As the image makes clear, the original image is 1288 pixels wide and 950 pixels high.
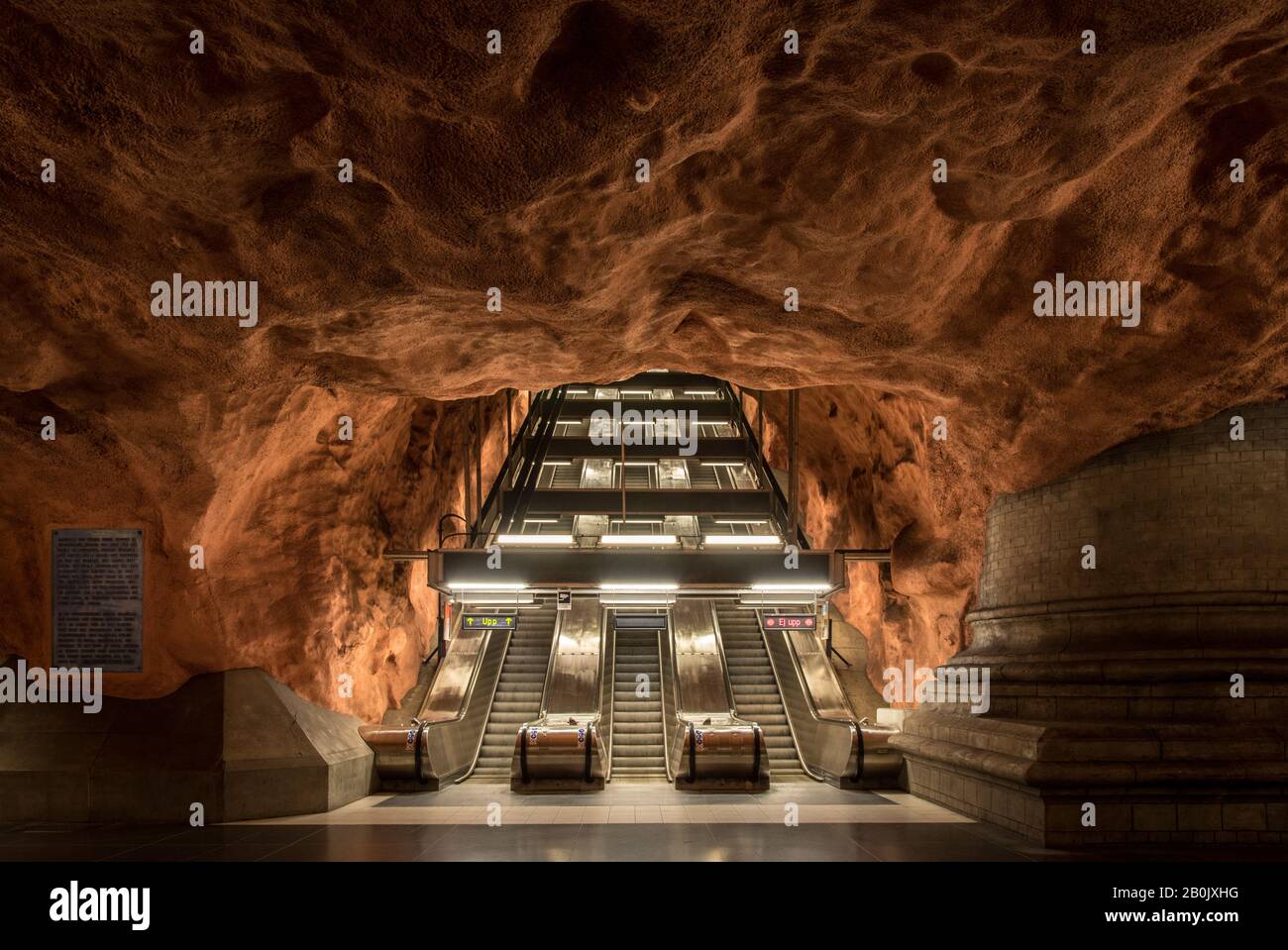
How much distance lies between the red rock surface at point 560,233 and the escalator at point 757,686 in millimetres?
3756

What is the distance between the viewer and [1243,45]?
4340mm

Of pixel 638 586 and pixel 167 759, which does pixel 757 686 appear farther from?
pixel 167 759

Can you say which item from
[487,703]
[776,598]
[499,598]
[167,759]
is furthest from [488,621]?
[167,759]

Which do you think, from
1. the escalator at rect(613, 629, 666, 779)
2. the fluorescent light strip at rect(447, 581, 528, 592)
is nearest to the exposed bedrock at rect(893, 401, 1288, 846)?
the escalator at rect(613, 629, 666, 779)

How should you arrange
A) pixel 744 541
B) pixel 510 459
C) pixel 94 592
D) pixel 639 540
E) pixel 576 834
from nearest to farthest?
pixel 576 834 → pixel 94 592 → pixel 744 541 → pixel 639 540 → pixel 510 459

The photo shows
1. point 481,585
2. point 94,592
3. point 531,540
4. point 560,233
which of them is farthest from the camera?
point 531,540

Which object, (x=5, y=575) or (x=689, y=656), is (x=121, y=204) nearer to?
(x=5, y=575)

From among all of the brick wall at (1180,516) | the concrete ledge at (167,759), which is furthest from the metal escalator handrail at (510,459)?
the brick wall at (1180,516)

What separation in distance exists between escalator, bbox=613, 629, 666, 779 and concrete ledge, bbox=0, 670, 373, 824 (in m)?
3.88

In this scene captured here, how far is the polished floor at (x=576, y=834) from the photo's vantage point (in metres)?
5.80

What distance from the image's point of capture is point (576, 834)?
6.67 metres

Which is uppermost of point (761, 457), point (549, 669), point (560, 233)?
point (560, 233)

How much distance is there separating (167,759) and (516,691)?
5382 mm
